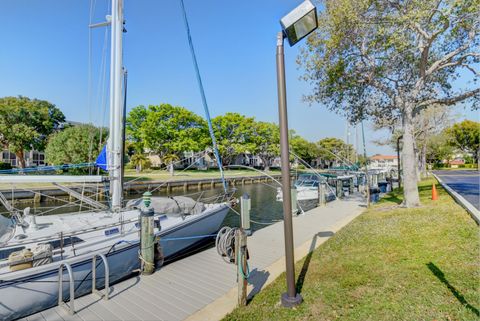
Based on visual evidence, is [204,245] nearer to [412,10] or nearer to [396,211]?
[396,211]

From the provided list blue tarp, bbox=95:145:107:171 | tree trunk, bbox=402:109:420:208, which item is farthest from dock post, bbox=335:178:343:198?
blue tarp, bbox=95:145:107:171

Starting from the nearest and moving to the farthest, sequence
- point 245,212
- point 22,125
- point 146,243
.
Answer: point 146,243, point 245,212, point 22,125

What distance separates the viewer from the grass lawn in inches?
144

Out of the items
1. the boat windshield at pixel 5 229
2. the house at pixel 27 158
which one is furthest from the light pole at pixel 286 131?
the house at pixel 27 158

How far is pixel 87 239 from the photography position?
20.2 feet

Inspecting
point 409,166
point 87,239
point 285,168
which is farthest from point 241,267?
point 409,166

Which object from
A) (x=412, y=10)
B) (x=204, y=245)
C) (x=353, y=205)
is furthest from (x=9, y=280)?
(x=353, y=205)

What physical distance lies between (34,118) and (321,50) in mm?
37756

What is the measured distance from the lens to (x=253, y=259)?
6.51 metres

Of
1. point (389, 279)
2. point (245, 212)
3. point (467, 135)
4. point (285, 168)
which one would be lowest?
point (389, 279)

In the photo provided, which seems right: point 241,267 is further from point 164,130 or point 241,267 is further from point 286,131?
point 164,130

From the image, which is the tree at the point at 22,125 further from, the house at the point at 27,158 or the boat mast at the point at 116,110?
the boat mast at the point at 116,110

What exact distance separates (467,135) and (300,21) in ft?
203

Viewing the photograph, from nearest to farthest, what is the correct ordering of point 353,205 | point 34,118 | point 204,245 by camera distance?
point 204,245 < point 353,205 < point 34,118
